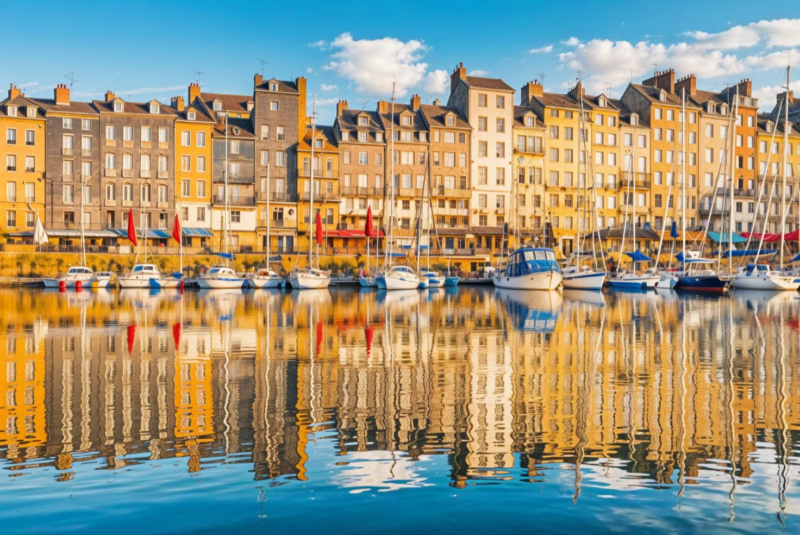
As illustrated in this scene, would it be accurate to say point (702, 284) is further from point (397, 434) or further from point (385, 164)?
point (397, 434)

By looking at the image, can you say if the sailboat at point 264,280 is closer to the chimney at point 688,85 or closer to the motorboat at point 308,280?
the motorboat at point 308,280

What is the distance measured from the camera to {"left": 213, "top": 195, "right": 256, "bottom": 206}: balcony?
244ft

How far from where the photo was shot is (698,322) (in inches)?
1233

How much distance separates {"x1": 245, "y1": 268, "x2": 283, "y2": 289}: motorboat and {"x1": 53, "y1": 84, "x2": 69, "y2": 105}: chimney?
27241 mm

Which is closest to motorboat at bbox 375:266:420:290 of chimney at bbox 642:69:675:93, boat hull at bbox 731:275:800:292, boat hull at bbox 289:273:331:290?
boat hull at bbox 289:273:331:290

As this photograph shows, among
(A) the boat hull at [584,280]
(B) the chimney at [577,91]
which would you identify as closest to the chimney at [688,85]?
(B) the chimney at [577,91]

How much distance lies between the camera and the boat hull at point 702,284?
59.5 m

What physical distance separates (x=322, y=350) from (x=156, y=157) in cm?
5768

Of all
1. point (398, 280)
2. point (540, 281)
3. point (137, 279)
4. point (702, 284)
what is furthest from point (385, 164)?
point (702, 284)

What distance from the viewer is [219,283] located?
202 feet

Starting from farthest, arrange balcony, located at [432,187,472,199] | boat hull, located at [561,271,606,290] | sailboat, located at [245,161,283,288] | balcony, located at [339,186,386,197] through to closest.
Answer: balcony, located at [432,187,472,199]
balcony, located at [339,186,386,197]
sailboat, located at [245,161,283,288]
boat hull, located at [561,271,606,290]

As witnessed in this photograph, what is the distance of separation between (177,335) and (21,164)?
5391 centimetres

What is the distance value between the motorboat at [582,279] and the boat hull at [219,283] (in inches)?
1084

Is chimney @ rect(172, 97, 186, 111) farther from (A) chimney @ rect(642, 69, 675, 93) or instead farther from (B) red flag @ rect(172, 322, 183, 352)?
(A) chimney @ rect(642, 69, 675, 93)
